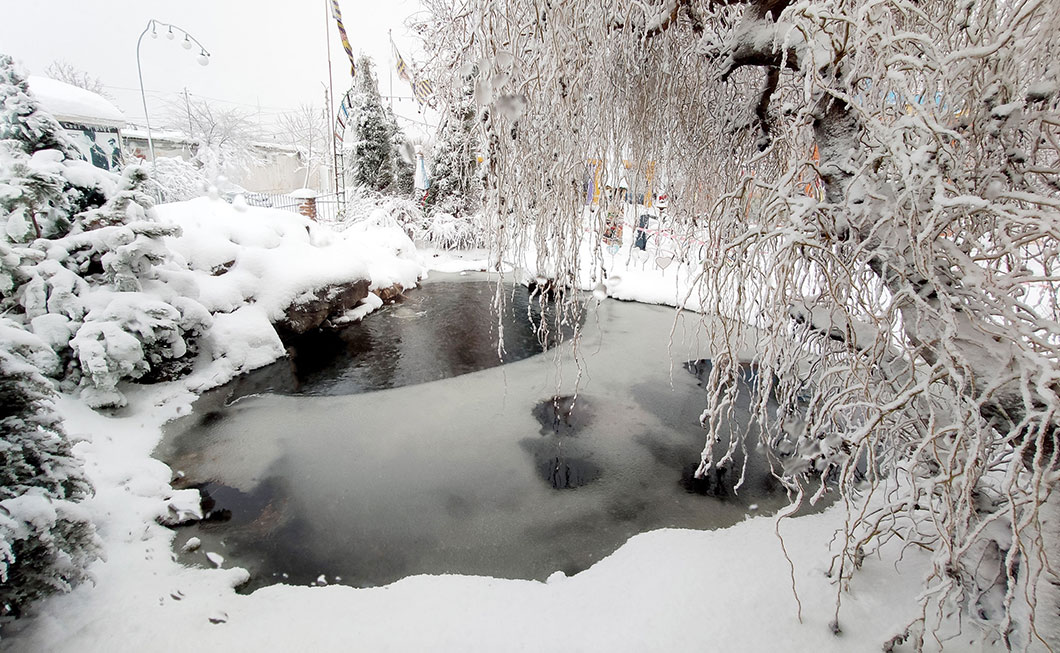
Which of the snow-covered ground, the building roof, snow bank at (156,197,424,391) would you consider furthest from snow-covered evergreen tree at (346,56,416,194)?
the snow-covered ground

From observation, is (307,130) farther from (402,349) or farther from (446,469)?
(446,469)

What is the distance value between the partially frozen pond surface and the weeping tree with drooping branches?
33.1 inches

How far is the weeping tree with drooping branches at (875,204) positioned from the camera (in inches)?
58.8

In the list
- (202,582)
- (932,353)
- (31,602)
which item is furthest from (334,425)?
(932,353)

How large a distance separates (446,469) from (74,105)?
12601 millimetres

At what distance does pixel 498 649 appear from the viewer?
231 cm

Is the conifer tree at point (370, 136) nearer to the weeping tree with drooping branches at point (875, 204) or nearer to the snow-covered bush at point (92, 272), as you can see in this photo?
the snow-covered bush at point (92, 272)

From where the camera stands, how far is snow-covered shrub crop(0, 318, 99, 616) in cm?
213

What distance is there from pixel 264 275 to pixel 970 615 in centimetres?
739

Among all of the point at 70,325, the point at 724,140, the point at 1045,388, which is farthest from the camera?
the point at 70,325

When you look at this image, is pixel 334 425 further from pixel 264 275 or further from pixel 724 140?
pixel 724 140

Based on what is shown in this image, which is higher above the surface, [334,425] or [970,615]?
[970,615]

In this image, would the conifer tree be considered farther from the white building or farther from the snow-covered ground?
the snow-covered ground

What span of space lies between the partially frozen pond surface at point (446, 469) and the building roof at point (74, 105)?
376 inches
